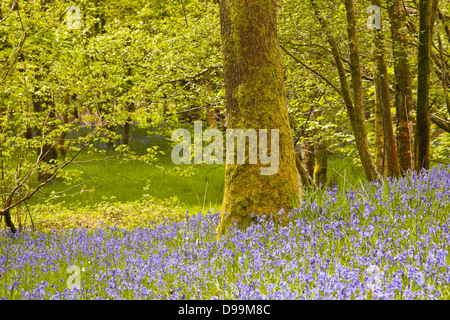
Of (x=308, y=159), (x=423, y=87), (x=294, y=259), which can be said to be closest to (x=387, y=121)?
(x=423, y=87)

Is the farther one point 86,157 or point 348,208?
point 86,157

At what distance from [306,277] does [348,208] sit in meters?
2.13

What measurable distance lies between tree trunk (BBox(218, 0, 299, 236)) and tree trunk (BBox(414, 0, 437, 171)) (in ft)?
8.50

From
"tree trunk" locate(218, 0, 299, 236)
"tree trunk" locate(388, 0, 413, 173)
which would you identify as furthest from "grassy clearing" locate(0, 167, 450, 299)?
"tree trunk" locate(388, 0, 413, 173)

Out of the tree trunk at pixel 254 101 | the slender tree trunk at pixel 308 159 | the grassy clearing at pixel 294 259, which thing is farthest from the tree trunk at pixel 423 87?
the slender tree trunk at pixel 308 159

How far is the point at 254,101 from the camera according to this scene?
5012 millimetres

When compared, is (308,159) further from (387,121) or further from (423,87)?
(423,87)

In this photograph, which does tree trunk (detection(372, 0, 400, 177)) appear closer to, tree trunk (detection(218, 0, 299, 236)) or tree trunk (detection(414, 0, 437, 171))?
tree trunk (detection(414, 0, 437, 171))

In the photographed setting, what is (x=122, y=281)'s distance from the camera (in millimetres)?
3838

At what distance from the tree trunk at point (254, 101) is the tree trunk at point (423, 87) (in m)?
2.59

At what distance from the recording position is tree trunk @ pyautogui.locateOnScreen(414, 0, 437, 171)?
253 inches

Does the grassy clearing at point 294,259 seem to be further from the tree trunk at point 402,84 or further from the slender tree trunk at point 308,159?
the slender tree trunk at point 308,159
